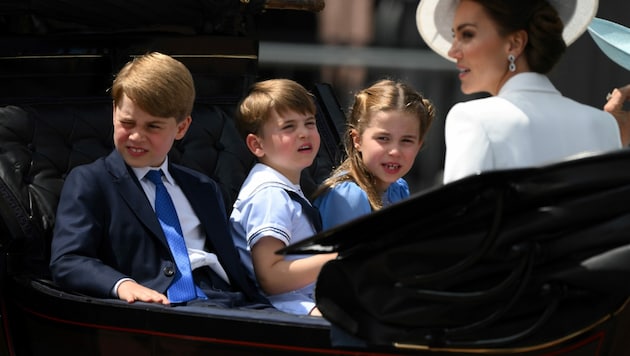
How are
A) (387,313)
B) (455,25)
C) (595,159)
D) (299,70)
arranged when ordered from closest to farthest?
1. (595,159)
2. (387,313)
3. (455,25)
4. (299,70)

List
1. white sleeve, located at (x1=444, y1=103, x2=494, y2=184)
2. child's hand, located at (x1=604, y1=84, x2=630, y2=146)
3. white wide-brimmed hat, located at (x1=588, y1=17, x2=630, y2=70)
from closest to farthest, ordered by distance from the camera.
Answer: white sleeve, located at (x1=444, y1=103, x2=494, y2=184), child's hand, located at (x1=604, y1=84, x2=630, y2=146), white wide-brimmed hat, located at (x1=588, y1=17, x2=630, y2=70)

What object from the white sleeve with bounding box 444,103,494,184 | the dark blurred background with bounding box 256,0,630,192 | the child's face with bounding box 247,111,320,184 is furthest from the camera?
the dark blurred background with bounding box 256,0,630,192

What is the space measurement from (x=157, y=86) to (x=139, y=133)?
12 centimetres

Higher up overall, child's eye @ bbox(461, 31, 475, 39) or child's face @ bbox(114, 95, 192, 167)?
child's eye @ bbox(461, 31, 475, 39)

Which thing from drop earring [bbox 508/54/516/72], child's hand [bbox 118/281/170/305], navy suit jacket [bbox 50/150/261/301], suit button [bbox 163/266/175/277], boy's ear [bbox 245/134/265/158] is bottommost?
suit button [bbox 163/266/175/277]

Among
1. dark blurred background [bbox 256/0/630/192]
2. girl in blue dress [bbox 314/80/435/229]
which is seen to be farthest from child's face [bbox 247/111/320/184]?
dark blurred background [bbox 256/0/630/192]

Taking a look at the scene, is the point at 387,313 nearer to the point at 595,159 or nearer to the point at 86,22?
the point at 595,159

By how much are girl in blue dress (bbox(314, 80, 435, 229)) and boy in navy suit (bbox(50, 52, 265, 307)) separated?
11.5 inches

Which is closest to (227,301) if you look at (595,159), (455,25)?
(455,25)

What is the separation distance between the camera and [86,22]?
3.17 m

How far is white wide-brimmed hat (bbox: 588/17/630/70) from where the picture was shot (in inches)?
129

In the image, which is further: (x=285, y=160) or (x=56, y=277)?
(x=285, y=160)

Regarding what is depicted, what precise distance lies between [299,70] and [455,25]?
3.85 metres

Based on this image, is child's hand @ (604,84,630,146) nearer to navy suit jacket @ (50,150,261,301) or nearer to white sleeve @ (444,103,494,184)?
white sleeve @ (444,103,494,184)
